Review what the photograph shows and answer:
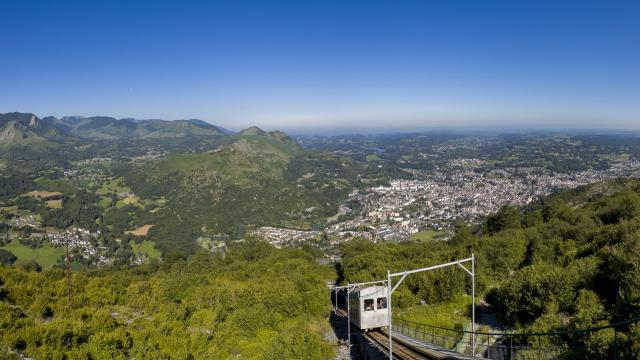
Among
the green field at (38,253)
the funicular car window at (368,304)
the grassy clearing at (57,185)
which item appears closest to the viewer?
the funicular car window at (368,304)

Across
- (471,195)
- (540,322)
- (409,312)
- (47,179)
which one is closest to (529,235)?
(409,312)

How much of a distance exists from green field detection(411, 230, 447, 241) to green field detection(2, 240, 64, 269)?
86324mm

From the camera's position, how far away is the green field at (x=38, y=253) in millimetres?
96250

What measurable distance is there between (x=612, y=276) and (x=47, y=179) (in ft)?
752

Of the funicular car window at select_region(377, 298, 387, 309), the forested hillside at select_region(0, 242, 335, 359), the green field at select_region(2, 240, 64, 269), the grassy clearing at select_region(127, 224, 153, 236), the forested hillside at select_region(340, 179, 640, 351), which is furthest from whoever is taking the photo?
the grassy clearing at select_region(127, 224, 153, 236)

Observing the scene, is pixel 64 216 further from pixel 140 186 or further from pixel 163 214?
pixel 140 186

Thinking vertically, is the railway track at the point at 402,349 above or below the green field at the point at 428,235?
above

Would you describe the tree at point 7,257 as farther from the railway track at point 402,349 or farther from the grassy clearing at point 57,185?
the railway track at point 402,349

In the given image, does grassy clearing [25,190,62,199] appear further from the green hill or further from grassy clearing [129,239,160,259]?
grassy clearing [129,239,160,259]

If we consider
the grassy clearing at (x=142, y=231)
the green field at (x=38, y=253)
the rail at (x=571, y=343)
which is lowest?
the grassy clearing at (x=142, y=231)

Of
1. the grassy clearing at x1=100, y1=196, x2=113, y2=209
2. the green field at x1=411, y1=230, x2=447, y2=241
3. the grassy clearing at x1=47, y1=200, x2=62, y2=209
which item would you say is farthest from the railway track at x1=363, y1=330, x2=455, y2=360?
the grassy clearing at x1=47, y1=200, x2=62, y2=209

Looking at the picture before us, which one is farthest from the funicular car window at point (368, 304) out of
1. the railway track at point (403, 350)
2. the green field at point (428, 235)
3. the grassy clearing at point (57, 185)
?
the grassy clearing at point (57, 185)

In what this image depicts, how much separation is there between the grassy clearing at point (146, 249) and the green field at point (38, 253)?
1713 cm

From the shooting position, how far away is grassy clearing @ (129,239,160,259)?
352 feet
